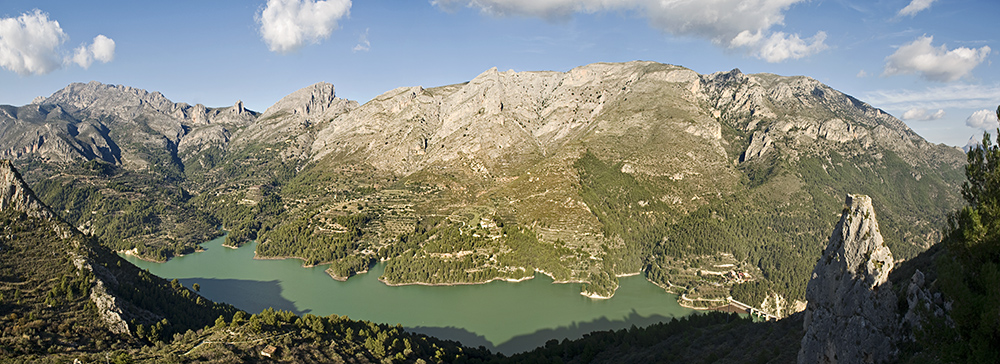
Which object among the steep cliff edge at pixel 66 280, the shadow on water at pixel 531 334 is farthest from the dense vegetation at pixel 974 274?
the shadow on water at pixel 531 334

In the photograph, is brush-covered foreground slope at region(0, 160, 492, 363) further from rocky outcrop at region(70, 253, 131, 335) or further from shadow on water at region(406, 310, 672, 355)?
shadow on water at region(406, 310, 672, 355)

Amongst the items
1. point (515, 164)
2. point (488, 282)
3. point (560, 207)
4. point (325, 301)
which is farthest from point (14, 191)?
point (515, 164)

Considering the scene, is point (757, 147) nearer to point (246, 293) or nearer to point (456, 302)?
point (456, 302)

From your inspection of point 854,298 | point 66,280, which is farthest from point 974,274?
point 66,280

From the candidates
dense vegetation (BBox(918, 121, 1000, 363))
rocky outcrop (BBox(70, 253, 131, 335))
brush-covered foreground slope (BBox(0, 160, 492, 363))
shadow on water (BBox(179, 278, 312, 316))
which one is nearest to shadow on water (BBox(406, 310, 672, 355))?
brush-covered foreground slope (BBox(0, 160, 492, 363))

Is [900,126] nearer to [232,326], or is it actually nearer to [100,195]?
[232,326]

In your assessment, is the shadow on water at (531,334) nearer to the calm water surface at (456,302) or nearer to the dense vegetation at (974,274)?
the calm water surface at (456,302)

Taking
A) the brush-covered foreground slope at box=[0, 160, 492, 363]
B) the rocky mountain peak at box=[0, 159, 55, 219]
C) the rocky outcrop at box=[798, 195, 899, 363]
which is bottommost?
the brush-covered foreground slope at box=[0, 160, 492, 363]
